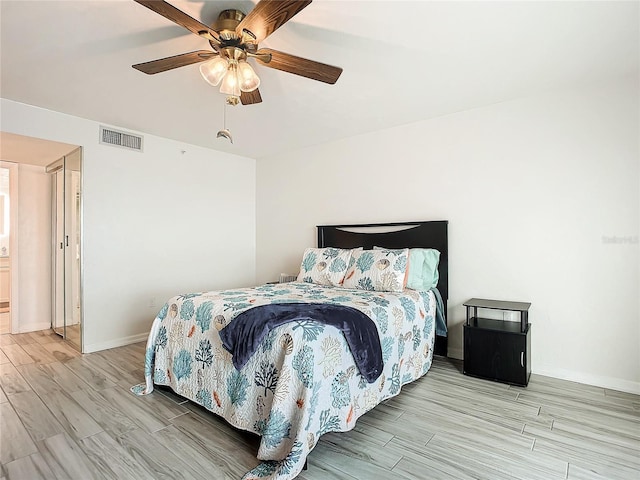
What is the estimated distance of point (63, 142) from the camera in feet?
11.4

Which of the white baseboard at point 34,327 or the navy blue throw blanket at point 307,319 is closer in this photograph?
the navy blue throw blanket at point 307,319

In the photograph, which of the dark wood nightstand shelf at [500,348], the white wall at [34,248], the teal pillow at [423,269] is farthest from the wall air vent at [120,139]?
the dark wood nightstand shelf at [500,348]

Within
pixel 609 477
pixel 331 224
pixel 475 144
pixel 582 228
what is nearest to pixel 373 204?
pixel 331 224

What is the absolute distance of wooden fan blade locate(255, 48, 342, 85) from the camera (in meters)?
→ 1.96

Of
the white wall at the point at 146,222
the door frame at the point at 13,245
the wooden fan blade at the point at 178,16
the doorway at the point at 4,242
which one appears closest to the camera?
the wooden fan blade at the point at 178,16

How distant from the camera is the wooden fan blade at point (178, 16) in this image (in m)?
1.50

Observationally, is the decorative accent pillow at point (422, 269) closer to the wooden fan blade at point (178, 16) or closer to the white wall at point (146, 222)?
the wooden fan blade at point (178, 16)

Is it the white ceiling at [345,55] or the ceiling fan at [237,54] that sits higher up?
the white ceiling at [345,55]

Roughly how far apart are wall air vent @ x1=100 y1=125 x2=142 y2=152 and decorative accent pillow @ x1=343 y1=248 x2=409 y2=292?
285 centimetres

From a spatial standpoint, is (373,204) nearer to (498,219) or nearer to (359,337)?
(498,219)

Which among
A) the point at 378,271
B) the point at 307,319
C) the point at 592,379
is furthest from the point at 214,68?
the point at 592,379

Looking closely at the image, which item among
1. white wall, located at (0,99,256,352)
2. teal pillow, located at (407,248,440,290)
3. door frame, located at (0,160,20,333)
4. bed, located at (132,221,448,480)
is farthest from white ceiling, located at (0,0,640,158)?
door frame, located at (0,160,20,333)

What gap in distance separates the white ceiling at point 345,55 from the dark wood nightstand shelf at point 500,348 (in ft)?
6.09

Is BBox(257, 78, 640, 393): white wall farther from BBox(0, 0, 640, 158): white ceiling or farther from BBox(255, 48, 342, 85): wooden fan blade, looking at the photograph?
BBox(255, 48, 342, 85): wooden fan blade
